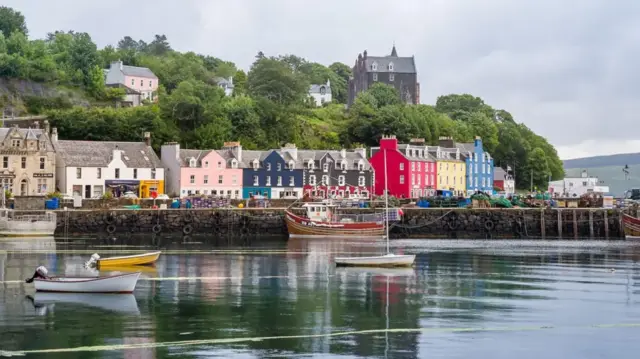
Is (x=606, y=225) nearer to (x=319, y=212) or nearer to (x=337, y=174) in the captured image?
(x=319, y=212)

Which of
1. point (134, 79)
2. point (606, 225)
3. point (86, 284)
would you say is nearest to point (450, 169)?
point (606, 225)

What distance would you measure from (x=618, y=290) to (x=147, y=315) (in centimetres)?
2098

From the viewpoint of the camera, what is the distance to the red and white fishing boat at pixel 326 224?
77.9m

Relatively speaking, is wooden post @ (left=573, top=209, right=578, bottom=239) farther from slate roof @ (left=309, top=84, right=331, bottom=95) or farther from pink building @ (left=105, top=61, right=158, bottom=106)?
slate roof @ (left=309, top=84, right=331, bottom=95)

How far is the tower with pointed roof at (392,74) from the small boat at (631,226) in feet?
291

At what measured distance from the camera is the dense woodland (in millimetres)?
108000

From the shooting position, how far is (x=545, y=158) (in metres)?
156

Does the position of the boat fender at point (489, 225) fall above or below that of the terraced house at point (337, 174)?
below

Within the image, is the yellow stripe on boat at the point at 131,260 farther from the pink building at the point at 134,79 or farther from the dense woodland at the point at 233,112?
the pink building at the point at 134,79

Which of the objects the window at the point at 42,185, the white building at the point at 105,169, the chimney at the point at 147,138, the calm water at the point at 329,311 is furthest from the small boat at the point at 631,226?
the window at the point at 42,185

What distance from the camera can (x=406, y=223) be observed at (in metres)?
82.7

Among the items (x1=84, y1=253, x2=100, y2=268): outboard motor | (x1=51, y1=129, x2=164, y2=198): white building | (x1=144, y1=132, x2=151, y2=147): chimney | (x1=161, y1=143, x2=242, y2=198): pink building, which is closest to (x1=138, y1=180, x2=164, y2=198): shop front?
(x1=51, y1=129, x2=164, y2=198): white building

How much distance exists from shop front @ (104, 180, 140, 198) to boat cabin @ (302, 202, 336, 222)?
18470 millimetres

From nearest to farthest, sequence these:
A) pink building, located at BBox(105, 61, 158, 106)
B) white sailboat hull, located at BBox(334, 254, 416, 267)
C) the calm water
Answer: the calm water, white sailboat hull, located at BBox(334, 254, 416, 267), pink building, located at BBox(105, 61, 158, 106)
